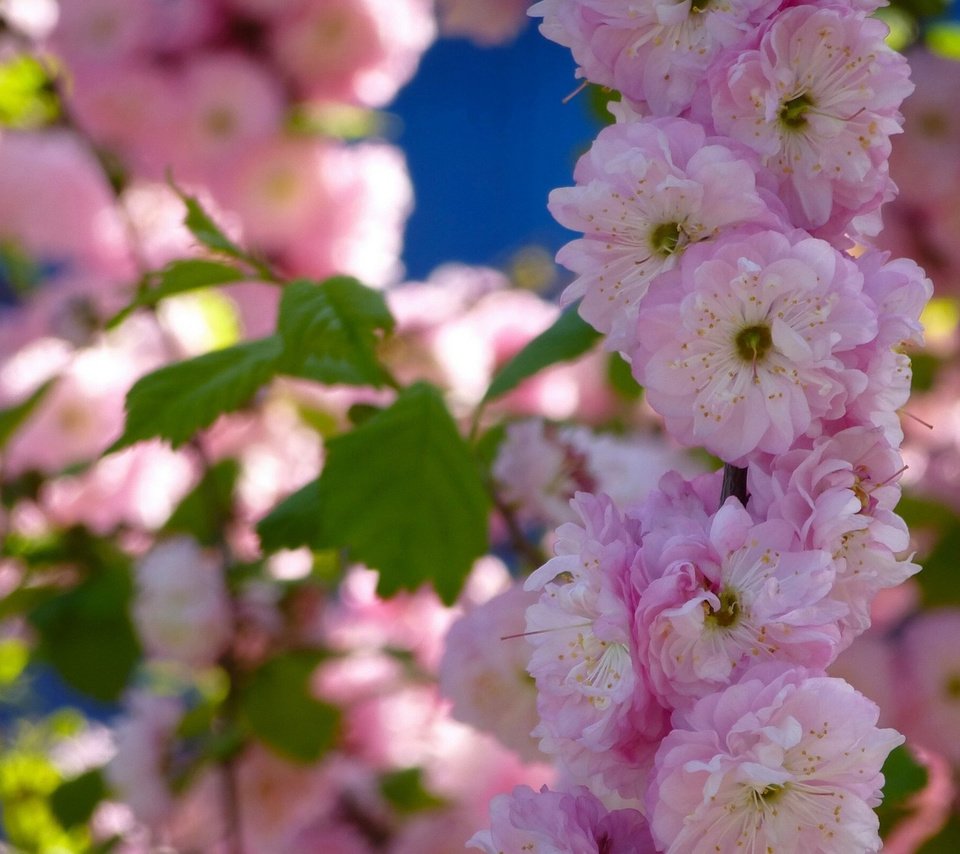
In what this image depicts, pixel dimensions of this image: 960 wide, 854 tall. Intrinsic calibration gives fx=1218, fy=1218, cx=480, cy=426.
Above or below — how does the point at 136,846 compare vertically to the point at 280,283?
below

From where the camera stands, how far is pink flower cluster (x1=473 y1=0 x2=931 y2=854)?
0.83 feet

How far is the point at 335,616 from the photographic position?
2.95ft

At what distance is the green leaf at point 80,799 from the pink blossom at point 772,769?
0.61 m

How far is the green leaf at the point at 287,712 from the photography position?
0.68 meters

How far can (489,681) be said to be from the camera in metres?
0.50

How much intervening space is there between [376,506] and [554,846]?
0.16 m

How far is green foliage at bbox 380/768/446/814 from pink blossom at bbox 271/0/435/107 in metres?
0.50

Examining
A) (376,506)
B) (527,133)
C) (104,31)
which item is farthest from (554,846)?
(527,133)

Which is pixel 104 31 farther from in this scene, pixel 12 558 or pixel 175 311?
pixel 12 558

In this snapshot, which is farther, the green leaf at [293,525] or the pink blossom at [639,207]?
the green leaf at [293,525]

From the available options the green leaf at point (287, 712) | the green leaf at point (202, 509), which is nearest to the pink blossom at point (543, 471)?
the green leaf at point (287, 712)

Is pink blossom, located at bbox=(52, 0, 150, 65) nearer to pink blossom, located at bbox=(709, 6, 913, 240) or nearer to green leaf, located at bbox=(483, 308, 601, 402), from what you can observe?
green leaf, located at bbox=(483, 308, 601, 402)

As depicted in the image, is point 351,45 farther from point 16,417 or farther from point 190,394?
point 190,394

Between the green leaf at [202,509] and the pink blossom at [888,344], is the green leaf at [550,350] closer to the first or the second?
the pink blossom at [888,344]
